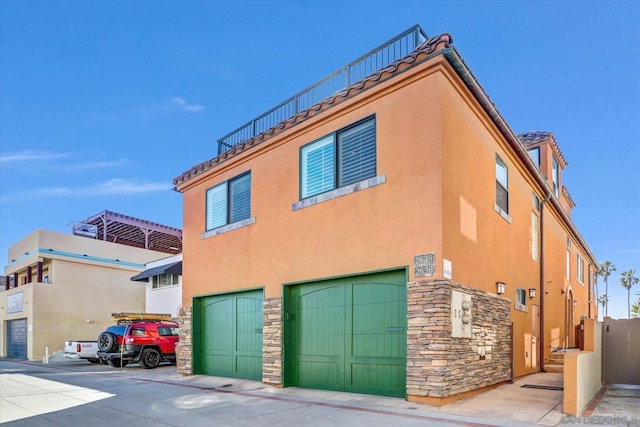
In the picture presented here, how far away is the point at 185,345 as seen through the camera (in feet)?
46.2

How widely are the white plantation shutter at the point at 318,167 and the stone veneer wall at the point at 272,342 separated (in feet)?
9.09

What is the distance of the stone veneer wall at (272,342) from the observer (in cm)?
1089

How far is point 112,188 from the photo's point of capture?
1198 inches

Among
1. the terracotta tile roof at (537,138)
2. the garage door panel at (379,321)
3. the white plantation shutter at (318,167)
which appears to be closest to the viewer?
the garage door panel at (379,321)

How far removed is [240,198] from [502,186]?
691cm

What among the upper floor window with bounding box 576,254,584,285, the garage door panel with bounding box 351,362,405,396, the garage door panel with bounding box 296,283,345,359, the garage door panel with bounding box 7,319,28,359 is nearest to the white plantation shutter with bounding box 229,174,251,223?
the garage door panel with bounding box 296,283,345,359

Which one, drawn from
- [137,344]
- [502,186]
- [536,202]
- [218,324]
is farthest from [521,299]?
[137,344]

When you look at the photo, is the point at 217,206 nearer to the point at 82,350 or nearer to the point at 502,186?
the point at 502,186

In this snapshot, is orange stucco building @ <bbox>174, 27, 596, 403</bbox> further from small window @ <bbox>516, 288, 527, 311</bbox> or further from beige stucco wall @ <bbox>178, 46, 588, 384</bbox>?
small window @ <bbox>516, 288, 527, 311</bbox>

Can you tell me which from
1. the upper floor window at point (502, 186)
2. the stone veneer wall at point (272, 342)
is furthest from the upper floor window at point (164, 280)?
the upper floor window at point (502, 186)

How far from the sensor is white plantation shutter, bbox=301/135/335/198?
34.3 feet

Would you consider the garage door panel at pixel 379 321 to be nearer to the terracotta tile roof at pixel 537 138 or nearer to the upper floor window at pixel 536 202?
the upper floor window at pixel 536 202

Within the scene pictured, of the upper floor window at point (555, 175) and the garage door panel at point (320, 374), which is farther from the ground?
the upper floor window at point (555, 175)

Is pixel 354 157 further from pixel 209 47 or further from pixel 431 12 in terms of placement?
pixel 209 47
